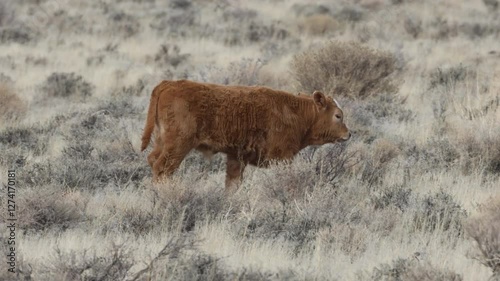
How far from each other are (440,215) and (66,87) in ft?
30.5

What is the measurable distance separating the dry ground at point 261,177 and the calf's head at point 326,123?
0.23m

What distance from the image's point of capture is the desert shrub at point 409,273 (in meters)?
5.97

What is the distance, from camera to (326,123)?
9.69 metres

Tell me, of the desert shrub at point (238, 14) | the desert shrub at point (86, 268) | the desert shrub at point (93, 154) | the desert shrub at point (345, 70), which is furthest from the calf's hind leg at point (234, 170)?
the desert shrub at point (238, 14)

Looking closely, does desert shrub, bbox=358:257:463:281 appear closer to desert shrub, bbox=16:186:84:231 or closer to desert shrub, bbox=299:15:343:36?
desert shrub, bbox=16:186:84:231

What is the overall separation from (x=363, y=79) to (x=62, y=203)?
826 cm

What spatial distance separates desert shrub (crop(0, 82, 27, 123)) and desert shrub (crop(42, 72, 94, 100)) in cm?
211

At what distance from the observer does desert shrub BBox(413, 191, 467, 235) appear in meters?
7.89

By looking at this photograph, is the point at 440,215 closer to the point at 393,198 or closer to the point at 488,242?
the point at 393,198

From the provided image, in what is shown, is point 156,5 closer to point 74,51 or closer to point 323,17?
point 323,17

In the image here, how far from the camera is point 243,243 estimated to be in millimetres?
7168

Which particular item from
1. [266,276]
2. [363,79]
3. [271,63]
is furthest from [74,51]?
[266,276]

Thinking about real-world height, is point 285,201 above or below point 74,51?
above

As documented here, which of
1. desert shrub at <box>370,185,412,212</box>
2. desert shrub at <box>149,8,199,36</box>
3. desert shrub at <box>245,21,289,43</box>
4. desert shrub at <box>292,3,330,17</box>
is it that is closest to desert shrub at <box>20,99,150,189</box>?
desert shrub at <box>370,185,412,212</box>
